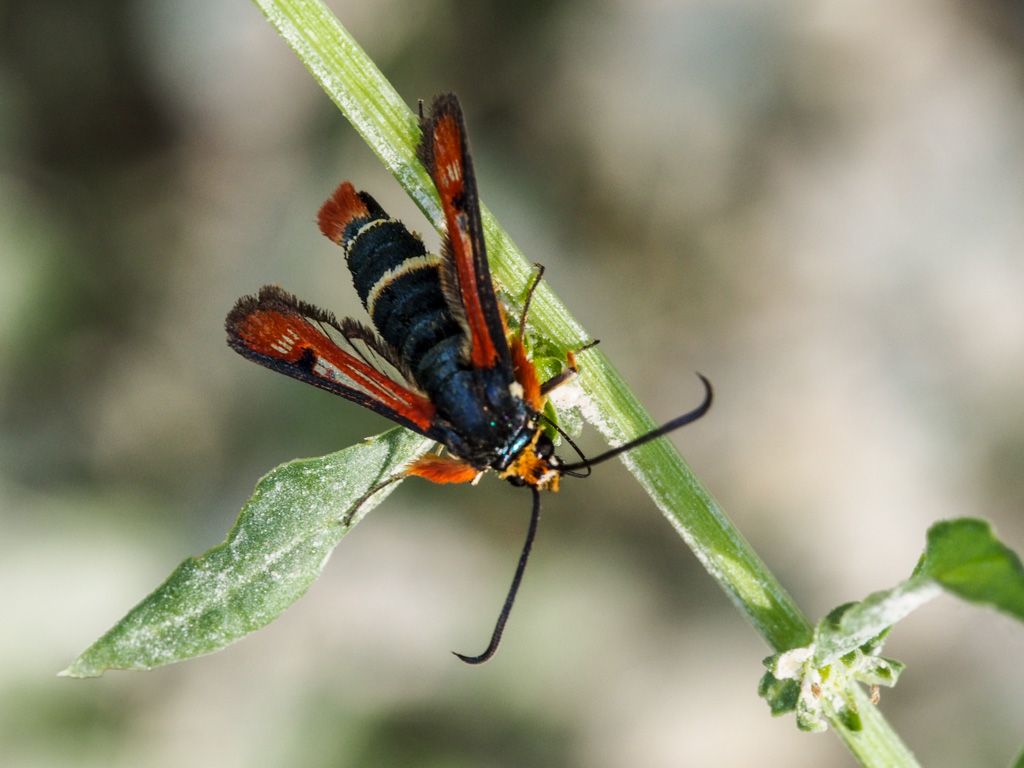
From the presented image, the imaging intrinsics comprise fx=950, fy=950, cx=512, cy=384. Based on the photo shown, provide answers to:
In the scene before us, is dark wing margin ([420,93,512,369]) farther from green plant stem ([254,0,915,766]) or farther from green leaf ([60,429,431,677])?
green leaf ([60,429,431,677])

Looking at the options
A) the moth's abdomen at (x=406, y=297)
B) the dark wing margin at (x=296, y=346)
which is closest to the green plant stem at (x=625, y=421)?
the moth's abdomen at (x=406, y=297)

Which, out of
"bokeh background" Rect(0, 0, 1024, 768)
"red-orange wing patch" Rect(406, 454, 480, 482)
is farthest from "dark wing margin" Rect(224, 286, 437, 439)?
"bokeh background" Rect(0, 0, 1024, 768)

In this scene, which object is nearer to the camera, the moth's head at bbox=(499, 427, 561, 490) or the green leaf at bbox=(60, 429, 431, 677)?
the green leaf at bbox=(60, 429, 431, 677)

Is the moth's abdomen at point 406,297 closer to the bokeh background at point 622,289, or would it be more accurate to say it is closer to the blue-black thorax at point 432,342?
the blue-black thorax at point 432,342

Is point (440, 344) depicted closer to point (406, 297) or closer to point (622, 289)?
point (406, 297)

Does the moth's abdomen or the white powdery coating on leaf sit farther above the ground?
the moth's abdomen

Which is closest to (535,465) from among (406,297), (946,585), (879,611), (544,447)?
(544,447)

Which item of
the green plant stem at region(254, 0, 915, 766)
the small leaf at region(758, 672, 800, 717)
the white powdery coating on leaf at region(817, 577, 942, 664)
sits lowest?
the small leaf at region(758, 672, 800, 717)

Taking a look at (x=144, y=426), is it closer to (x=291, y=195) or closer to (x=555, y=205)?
(x=291, y=195)
